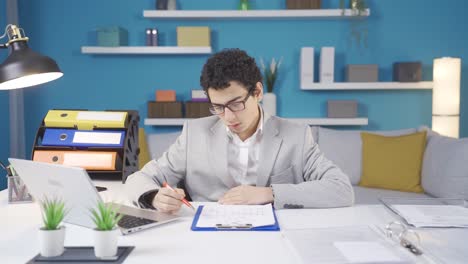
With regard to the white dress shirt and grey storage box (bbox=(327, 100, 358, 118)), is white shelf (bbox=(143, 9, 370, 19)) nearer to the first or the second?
grey storage box (bbox=(327, 100, 358, 118))

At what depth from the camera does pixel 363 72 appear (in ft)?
12.6

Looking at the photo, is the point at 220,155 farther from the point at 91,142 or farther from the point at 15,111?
the point at 15,111

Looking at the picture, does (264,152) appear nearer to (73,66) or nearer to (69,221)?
(69,221)

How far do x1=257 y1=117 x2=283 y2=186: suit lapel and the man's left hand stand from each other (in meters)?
0.28

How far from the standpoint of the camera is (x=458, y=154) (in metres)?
2.86

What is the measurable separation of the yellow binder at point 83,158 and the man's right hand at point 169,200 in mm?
730

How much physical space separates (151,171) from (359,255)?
3.19ft

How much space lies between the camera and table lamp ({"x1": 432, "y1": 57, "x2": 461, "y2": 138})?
12.0ft

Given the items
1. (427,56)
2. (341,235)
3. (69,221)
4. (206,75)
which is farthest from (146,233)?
(427,56)

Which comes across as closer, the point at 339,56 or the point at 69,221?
the point at 69,221

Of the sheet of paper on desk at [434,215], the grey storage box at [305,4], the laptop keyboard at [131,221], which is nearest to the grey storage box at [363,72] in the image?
the grey storage box at [305,4]

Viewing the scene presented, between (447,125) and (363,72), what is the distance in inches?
29.8

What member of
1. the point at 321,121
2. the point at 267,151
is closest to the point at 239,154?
the point at 267,151

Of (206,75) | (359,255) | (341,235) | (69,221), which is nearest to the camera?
(359,255)
